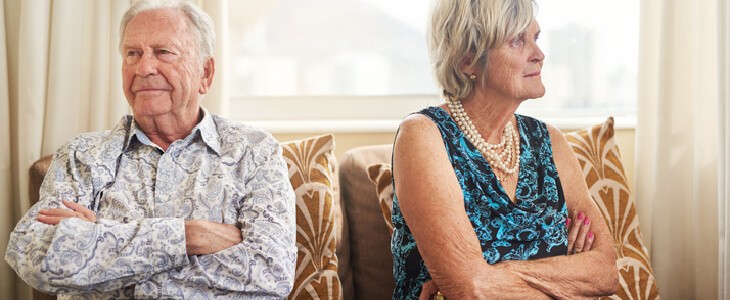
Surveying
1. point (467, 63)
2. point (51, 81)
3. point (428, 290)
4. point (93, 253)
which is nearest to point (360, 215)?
point (428, 290)

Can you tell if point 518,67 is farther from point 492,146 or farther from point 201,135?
point 201,135

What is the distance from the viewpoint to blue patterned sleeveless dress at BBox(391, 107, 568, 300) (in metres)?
1.54

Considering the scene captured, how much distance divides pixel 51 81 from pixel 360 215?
1188 mm

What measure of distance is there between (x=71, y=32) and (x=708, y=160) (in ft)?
7.67

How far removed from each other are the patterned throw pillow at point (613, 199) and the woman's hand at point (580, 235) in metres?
0.43

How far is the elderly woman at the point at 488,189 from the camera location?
145 centimetres

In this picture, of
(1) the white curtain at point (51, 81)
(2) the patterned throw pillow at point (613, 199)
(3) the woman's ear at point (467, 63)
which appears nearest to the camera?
(3) the woman's ear at point (467, 63)

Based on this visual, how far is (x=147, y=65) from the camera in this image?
165 centimetres

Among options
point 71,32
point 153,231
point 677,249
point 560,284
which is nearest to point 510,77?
point 560,284

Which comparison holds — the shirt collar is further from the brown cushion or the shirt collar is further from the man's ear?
the brown cushion

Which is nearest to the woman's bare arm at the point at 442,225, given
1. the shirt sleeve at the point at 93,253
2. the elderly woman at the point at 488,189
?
the elderly woman at the point at 488,189

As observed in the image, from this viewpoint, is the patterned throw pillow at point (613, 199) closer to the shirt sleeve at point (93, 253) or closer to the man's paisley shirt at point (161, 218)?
the man's paisley shirt at point (161, 218)

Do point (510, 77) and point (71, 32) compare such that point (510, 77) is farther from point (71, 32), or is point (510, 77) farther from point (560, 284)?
point (71, 32)

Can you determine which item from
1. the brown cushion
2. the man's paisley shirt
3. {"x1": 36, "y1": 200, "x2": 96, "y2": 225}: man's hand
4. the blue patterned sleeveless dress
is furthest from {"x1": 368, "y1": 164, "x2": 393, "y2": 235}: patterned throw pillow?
{"x1": 36, "y1": 200, "x2": 96, "y2": 225}: man's hand
